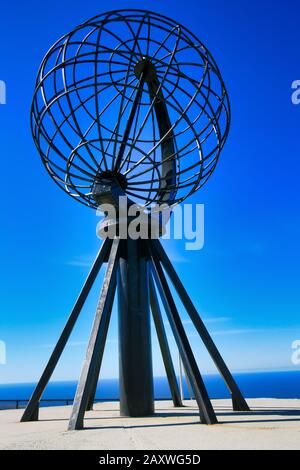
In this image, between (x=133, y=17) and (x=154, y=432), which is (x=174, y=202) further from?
(x=154, y=432)

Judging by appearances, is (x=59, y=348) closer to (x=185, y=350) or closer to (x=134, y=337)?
(x=134, y=337)

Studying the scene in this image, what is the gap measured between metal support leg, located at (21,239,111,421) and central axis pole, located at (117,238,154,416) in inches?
34.9

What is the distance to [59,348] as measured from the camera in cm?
1193

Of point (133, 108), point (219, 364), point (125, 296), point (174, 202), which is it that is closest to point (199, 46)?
point (133, 108)

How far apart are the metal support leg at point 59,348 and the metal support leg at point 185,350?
80.1 inches

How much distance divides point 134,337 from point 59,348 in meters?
2.27

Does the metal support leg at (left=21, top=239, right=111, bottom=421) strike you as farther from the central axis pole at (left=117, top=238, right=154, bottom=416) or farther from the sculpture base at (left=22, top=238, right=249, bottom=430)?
the central axis pole at (left=117, top=238, right=154, bottom=416)

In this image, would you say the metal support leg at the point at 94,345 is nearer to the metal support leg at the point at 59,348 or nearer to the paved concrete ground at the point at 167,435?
the paved concrete ground at the point at 167,435

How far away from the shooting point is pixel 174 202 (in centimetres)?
1390

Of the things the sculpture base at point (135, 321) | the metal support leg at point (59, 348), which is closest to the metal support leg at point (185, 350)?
the sculpture base at point (135, 321)

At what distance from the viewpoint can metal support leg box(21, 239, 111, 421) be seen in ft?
38.4

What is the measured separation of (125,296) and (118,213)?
8.65 feet

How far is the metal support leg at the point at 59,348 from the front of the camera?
461 inches

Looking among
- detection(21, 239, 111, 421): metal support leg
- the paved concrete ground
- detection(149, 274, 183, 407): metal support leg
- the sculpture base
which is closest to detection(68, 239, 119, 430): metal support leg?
the sculpture base
